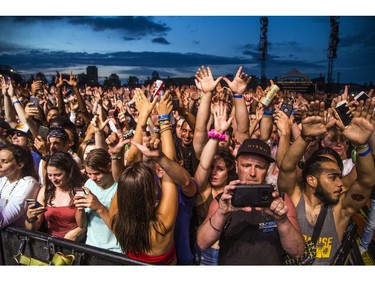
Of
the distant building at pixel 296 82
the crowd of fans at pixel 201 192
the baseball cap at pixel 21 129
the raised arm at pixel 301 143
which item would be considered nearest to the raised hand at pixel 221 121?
the crowd of fans at pixel 201 192

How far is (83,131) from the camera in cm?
487

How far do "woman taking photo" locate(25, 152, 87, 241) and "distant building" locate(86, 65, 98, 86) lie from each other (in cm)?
169

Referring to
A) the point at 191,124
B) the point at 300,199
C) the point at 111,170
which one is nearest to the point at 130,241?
the point at 111,170

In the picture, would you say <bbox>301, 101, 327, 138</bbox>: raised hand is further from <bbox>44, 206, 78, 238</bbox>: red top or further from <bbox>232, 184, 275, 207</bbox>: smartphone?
<bbox>44, 206, 78, 238</bbox>: red top

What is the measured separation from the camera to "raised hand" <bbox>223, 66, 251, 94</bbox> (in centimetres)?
331

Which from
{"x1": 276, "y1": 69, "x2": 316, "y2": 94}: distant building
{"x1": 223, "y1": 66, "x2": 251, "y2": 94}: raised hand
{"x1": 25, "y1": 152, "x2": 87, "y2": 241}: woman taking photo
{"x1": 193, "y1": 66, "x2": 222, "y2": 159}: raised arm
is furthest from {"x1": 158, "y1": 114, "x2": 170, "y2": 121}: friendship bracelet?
{"x1": 276, "y1": 69, "x2": 316, "y2": 94}: distant building

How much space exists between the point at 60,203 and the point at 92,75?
7.59 feet

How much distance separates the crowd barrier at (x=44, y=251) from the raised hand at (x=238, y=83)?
1.91m

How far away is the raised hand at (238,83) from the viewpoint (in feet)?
10.9

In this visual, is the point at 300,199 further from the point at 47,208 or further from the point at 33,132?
the point at 33,132

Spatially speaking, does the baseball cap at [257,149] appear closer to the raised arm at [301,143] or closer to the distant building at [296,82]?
the raised arm at [301,143]

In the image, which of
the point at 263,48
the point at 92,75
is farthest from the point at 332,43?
the point at 92,75

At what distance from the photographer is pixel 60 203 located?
256 cm
